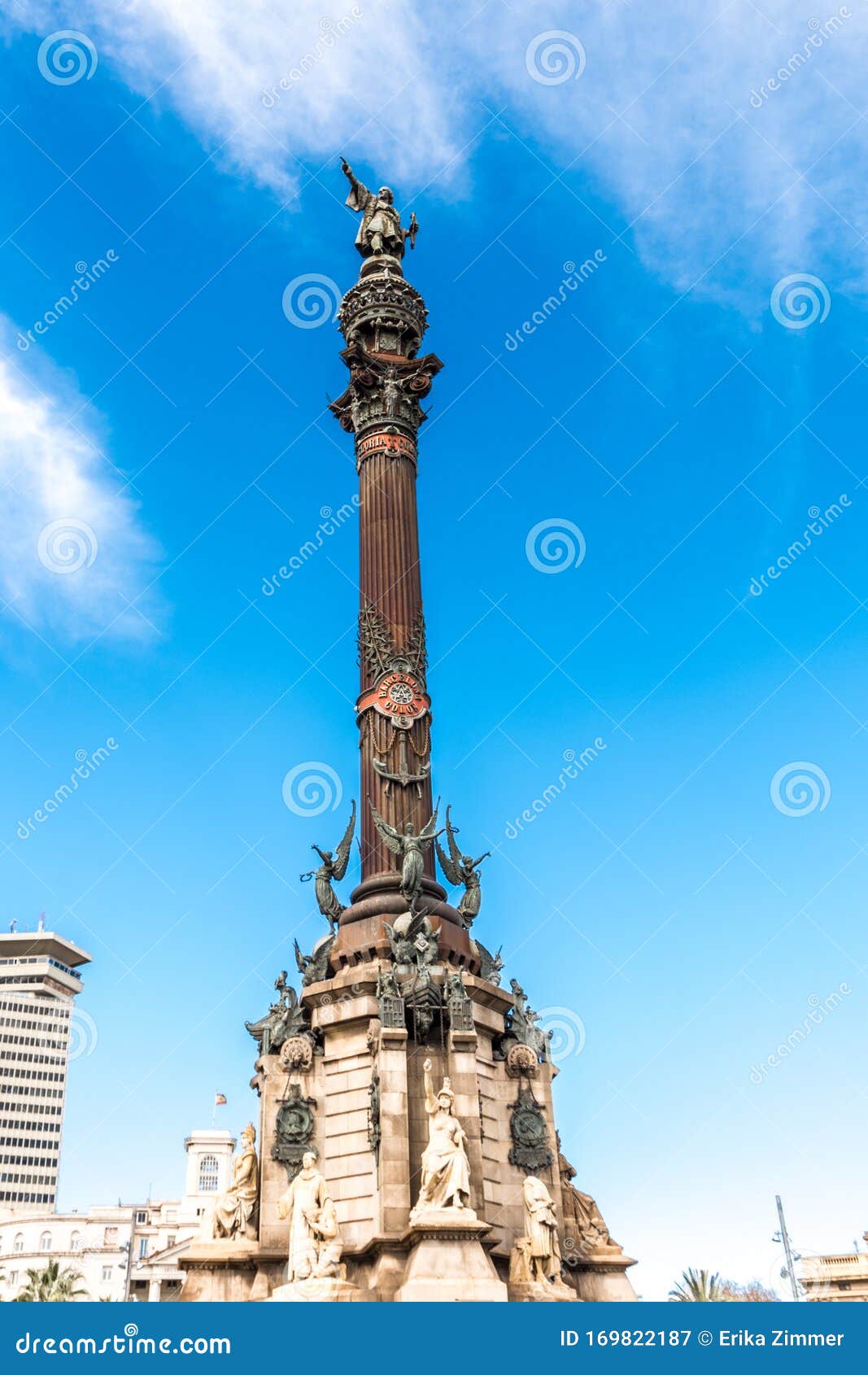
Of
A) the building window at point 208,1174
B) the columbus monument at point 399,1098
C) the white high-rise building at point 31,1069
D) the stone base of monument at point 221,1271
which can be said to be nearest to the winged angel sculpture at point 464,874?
the columbus monument at point 399,1098

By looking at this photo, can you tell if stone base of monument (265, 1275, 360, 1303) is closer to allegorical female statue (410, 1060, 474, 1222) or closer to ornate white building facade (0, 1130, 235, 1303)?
allegorical female statue (410, 1060, 474, 1222)

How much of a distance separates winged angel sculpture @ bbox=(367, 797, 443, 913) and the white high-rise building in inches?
5189

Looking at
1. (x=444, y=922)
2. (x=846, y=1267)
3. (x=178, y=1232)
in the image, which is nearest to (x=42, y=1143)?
(x=178, y=1232)

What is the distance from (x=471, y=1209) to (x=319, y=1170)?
13.6 feet

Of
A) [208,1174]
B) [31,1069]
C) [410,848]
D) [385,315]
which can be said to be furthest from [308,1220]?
[31,1069]

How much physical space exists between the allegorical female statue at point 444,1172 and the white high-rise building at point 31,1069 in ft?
444

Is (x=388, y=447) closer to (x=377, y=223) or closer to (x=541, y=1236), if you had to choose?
(x=377, y=223)

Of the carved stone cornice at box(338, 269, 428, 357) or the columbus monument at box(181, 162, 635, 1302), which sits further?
the carved stone cornice at box(338, 269, 428, 357)

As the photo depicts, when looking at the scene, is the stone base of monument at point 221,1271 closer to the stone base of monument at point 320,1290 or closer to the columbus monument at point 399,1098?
Answer: the columbus monument at point 399,1098

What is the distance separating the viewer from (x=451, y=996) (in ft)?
82.0

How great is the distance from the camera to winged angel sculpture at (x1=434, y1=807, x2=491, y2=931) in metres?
28.9

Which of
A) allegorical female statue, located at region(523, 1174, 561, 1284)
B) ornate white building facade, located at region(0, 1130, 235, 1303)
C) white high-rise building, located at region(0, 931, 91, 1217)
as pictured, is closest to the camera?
allegorical female statue, located at region(523, 1174, 561, 1284)

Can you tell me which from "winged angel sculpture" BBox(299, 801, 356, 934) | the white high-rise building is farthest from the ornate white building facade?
"winged angel sculpture" BBox(299, 801, 356, 934)

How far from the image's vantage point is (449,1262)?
69.2ft
